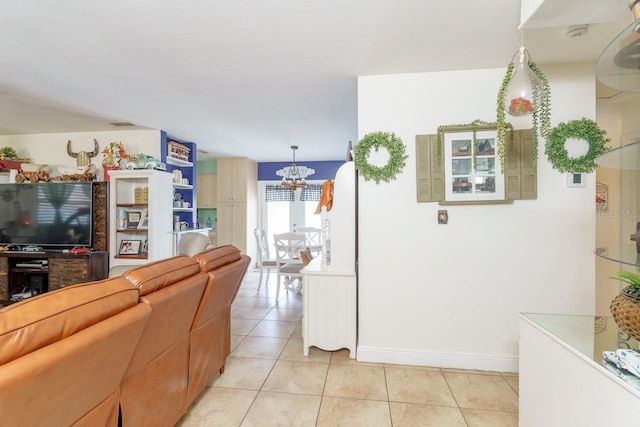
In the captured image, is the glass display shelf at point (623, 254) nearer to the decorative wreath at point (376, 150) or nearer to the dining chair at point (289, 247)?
the decorative wreath at point (376, 150)

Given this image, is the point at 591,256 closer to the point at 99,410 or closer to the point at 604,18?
the point at 604,18

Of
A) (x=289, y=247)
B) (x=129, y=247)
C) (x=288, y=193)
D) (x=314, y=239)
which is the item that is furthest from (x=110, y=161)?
(x=288, y=193)

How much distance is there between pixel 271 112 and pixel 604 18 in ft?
9.21

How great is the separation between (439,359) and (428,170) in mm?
1537

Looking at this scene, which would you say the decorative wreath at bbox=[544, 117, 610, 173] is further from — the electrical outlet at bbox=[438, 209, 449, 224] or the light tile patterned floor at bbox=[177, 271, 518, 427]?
the light tile patterned floor at bbox=[177, 271, 518, 427]

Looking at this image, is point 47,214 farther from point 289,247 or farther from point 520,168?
point 520,168

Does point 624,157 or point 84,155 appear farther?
point 84,155

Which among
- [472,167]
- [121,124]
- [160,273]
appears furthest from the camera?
[121,124]

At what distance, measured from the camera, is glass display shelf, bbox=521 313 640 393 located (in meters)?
1.04

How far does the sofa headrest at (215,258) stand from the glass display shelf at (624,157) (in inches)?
79.3

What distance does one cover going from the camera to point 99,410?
113cm

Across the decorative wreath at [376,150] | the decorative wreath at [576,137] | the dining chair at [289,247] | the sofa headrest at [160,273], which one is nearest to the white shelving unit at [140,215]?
the dining chair at [289,247]

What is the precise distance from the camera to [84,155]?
4.23 m

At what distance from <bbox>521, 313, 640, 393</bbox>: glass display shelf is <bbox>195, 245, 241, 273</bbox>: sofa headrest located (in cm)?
177
